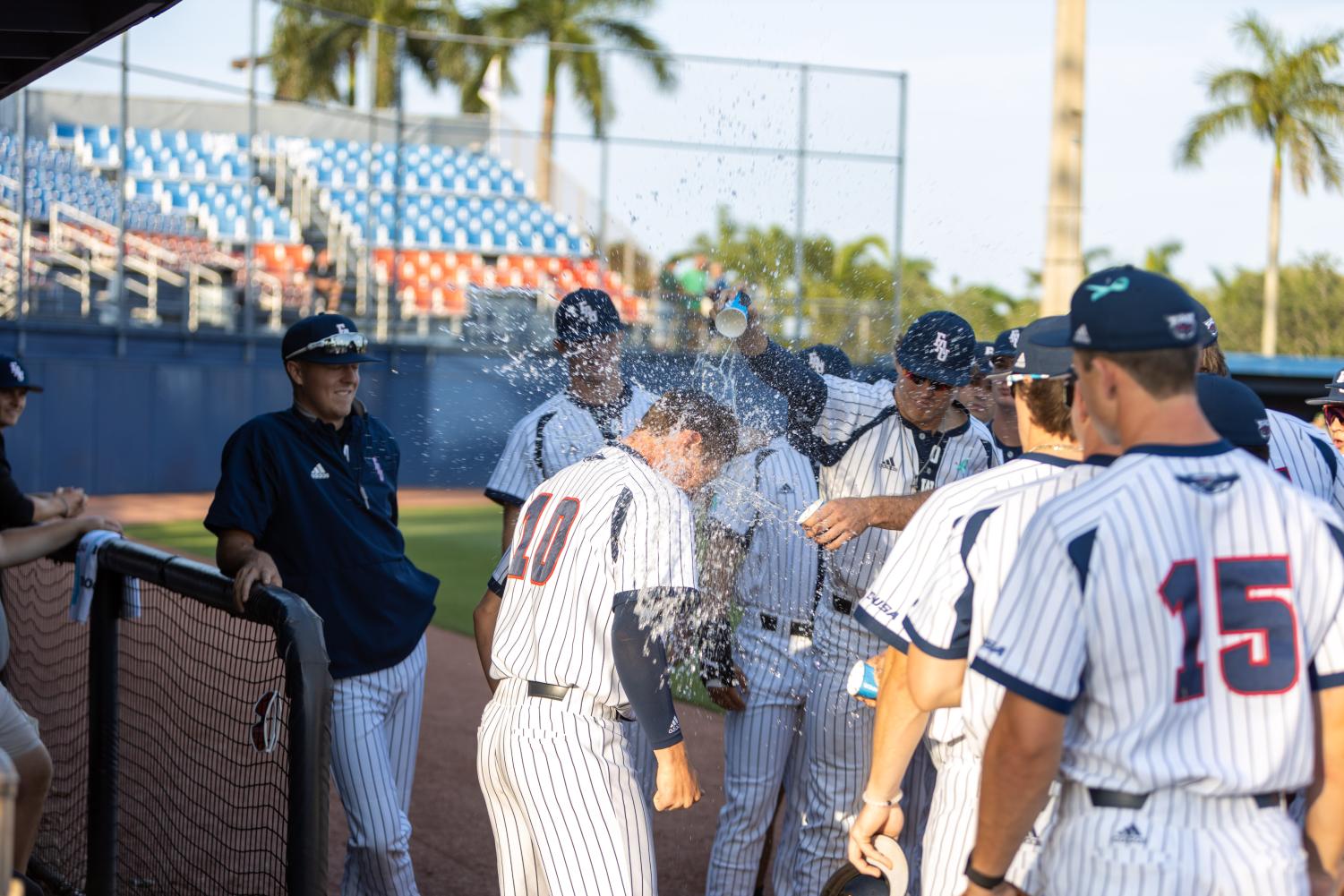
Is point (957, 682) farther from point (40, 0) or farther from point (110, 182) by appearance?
point (110, 182)

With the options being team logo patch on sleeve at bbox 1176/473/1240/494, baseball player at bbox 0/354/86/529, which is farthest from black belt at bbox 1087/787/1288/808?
baseball player at bbox 0/354/86/529

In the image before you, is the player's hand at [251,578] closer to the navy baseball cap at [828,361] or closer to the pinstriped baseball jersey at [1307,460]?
the navy baseball cap at [828,361]

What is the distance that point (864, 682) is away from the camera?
3275 mm

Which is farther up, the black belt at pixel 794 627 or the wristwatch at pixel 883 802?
the black belt at pixel 794 627

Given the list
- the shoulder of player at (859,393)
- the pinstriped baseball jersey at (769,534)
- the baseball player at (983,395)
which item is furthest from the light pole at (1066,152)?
the pinstriped baseball jersey at (769,534)

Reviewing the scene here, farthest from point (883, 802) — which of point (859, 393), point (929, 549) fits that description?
point (859, 393)

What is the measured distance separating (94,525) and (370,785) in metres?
1.32

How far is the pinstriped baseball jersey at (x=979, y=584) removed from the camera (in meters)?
2.62

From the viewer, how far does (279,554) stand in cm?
417

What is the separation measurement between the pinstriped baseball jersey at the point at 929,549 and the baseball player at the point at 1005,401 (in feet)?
7.75

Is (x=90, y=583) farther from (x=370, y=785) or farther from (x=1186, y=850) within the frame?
(x=1186, y=850)

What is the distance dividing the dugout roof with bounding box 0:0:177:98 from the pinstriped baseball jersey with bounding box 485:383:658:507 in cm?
177

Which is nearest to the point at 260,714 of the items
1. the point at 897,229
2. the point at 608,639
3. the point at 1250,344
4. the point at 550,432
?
the point at 608,639

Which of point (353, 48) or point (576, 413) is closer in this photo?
point (576, 413)
